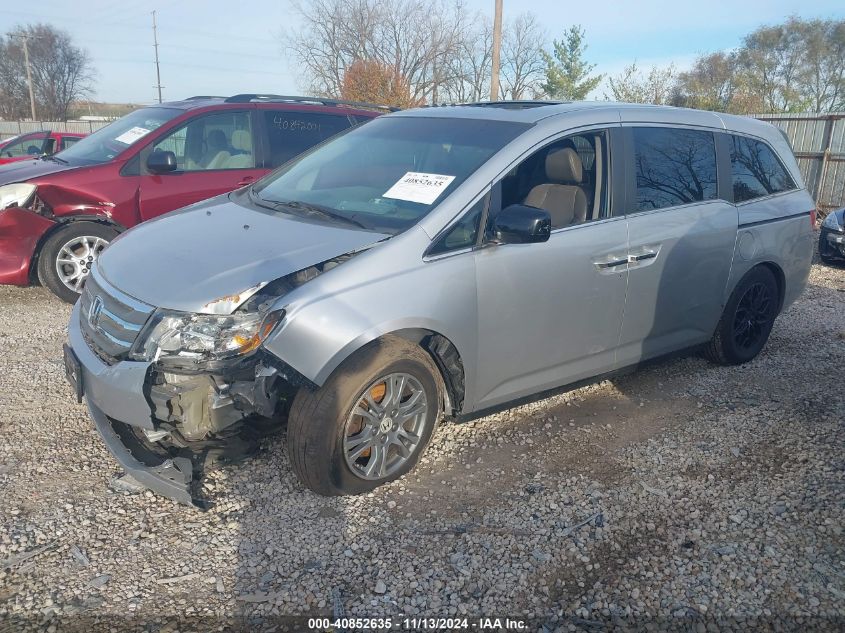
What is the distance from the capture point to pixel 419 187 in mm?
3559

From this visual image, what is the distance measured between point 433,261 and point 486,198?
0.49 m

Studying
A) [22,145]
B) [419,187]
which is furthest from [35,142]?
[419,187]

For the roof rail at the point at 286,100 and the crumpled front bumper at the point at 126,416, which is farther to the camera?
the roof rail at the point at 286,100

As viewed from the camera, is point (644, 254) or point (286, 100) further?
point (286, 100)

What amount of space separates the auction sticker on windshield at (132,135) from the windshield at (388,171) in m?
2.88

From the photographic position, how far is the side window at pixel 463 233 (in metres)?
3.29

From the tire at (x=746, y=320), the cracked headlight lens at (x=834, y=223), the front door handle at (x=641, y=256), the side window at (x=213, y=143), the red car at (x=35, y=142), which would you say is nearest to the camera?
the front door handle at (x=641, y=256)

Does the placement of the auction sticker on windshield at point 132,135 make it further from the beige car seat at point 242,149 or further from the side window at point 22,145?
the side window at point 22,145

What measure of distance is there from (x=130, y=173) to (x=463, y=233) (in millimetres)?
4387

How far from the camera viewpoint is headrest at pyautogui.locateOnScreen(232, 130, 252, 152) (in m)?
6.88

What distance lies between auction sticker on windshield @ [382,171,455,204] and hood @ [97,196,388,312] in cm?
37

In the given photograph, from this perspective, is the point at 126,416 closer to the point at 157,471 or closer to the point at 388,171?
the point at 157,471

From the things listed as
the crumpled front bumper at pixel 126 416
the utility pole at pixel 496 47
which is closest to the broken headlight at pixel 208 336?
the crumpled front bumper at pixel 126 416

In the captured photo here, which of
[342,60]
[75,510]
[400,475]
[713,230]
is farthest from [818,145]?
[342,60]
